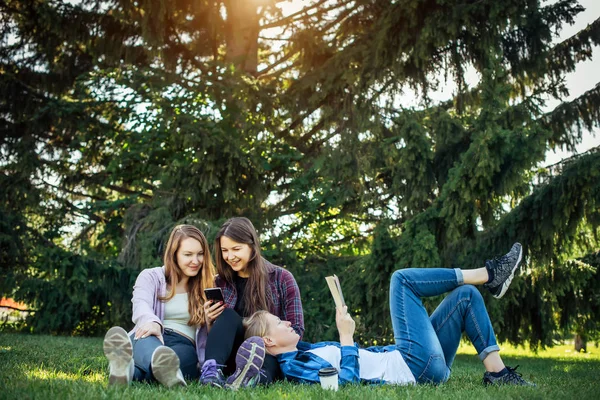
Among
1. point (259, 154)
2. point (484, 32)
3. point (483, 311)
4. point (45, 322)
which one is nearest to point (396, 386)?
point (483, 311)

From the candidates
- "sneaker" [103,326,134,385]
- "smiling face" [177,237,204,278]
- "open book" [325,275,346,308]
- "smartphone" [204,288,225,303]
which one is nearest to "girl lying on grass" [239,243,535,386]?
"open book" [325,275,346,308]

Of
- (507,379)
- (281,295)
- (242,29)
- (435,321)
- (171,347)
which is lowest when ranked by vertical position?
(507,379)

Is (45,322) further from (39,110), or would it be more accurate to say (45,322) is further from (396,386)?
(396,386)

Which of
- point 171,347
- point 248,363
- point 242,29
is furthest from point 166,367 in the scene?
point 242,29

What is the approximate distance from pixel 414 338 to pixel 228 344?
1101 millimetres

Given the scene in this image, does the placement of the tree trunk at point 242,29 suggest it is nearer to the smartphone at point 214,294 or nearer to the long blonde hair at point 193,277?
the long blonde hair at point 193,277

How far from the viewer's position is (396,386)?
3402mm

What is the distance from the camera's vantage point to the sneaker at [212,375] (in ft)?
10.9

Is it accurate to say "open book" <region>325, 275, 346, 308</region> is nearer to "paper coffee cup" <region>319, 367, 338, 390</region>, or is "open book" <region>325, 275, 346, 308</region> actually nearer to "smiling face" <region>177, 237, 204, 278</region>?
"paper coffee cup" <region>319, 367, 338, 390</region>

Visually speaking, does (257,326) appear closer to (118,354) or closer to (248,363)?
(248,363)

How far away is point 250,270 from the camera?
420 cm

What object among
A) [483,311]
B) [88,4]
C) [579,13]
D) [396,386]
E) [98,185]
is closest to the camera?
[396,386]

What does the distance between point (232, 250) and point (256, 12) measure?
7.58 meters

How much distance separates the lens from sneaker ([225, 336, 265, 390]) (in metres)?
3.29
